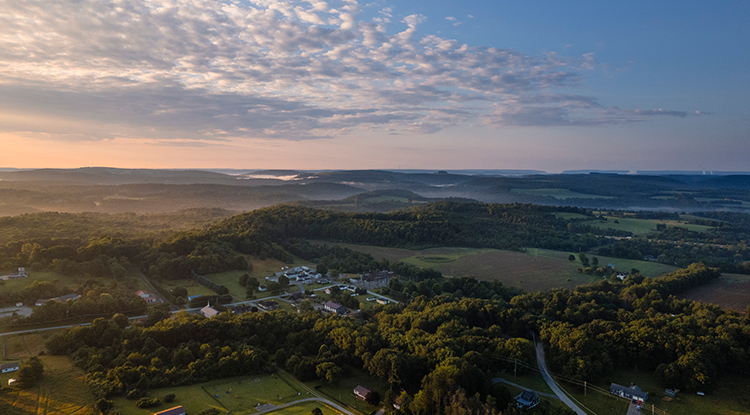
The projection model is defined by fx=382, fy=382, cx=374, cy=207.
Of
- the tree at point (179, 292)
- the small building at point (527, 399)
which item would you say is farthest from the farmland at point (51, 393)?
the small building at point (527, 399)

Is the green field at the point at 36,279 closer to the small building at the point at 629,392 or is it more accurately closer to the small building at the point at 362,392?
the small building at the point at 362,392

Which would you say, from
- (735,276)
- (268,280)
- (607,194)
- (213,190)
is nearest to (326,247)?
(268,280)

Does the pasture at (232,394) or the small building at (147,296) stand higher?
the small building at (147,296)

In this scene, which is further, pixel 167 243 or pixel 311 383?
pixel 167 243

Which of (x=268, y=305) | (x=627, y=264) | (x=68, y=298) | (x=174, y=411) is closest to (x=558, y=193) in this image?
(x=627, y=264)

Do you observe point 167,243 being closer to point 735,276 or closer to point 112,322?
point 112,322

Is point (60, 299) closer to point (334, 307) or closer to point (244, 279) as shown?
point (244, 279)

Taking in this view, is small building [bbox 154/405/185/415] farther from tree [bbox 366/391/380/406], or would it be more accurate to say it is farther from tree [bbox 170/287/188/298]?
tree [bbox 170/287/188/298]
